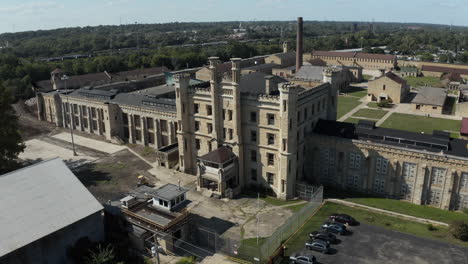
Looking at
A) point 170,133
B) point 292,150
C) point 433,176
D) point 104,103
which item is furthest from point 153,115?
point 433,176

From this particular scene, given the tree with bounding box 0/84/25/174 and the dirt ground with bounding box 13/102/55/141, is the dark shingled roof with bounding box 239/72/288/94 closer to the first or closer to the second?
the tree with bounding box 0/84/25/174

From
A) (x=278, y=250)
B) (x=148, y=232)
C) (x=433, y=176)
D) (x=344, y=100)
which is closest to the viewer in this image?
(x=278, y=250)

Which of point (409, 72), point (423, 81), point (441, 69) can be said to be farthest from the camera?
point (409, 72)

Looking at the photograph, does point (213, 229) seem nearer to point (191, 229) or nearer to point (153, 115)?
point (191, 229)

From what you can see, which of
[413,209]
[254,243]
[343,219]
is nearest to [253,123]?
[343,219]

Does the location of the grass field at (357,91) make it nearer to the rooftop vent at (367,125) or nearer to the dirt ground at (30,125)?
the rooftop vent at (367,125)

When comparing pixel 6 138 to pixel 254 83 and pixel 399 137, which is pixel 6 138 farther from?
pixel 399 137
